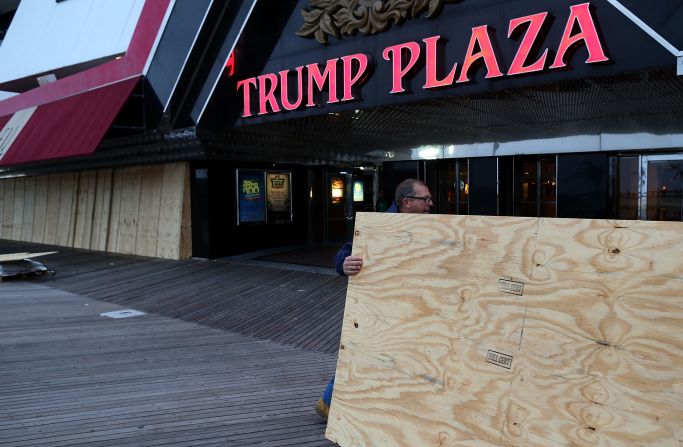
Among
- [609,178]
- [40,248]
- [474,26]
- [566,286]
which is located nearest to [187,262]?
[40,248]

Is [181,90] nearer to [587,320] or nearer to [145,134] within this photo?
[145,134]

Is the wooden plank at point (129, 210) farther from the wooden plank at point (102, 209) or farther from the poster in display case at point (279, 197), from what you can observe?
the poster in display case at point (279, 197)

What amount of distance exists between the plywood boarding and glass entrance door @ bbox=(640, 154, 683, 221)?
10219mm

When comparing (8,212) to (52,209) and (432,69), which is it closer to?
(52,209)

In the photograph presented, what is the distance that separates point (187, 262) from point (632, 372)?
42.1ft

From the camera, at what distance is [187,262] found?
13.6 meters

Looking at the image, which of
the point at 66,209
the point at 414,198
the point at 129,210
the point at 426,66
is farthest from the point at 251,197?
the point at 414,198

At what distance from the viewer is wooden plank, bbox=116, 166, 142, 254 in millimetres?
15477

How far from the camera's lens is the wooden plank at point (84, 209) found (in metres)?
17.4

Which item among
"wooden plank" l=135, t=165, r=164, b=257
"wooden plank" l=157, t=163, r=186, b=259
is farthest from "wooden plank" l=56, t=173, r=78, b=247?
"wooden plank" l=157, t=163, r=186, b=259

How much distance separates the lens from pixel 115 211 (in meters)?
16.3

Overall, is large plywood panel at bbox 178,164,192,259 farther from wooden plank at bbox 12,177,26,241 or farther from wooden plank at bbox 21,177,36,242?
wooden plank at bbox 12,177,26,241

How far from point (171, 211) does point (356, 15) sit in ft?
25.7

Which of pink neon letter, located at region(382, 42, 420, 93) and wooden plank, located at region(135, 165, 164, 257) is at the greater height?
pink neon letter, located at region(382, 42, 420, 93)
